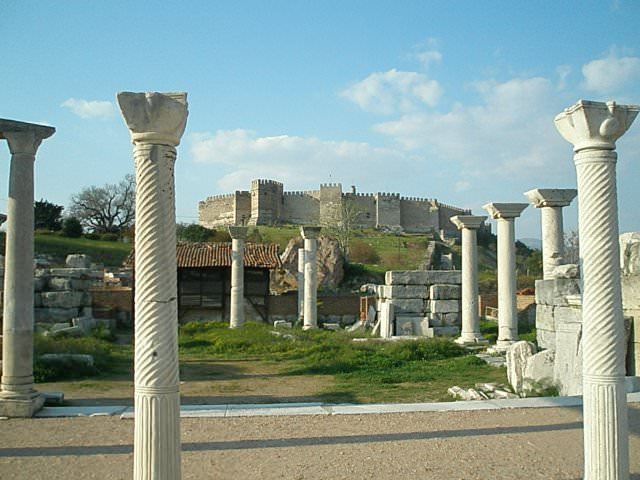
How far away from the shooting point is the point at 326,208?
86062 mm

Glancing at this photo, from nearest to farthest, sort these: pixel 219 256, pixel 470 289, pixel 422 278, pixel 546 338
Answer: pixel 546 338, pixel 470 289, pixel 422 278, pixel 219 256

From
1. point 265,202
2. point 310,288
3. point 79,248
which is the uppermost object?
point 265,202

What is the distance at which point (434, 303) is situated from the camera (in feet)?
68.4

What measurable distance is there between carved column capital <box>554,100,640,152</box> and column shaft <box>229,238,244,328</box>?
19265mm

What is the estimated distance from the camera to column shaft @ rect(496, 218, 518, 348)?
15531mm

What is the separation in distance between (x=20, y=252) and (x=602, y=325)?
7658 mm

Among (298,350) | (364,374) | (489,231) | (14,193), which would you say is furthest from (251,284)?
(489,231)

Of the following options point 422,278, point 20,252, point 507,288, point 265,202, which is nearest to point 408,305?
point 422,278

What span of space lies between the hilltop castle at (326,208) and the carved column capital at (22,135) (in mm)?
76065

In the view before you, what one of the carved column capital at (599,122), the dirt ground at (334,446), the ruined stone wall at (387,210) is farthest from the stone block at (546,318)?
the ruined stone wall at (387,210)

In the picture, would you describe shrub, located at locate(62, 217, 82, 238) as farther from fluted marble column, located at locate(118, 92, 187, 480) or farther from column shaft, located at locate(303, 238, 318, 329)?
fluted marble column, located at locate(118, 92, 187, 480)

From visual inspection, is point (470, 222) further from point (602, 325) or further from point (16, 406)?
point (16, 406)

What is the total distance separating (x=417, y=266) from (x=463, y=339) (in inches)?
1325

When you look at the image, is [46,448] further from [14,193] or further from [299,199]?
[299,199]
